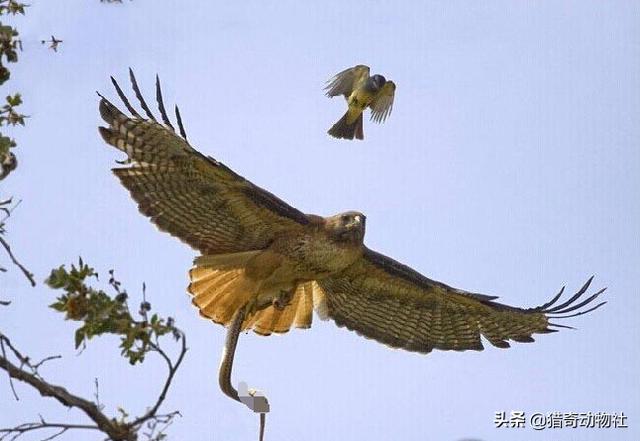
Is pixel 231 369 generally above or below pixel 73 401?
above

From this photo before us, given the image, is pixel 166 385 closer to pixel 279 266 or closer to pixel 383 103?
pixel 279 266

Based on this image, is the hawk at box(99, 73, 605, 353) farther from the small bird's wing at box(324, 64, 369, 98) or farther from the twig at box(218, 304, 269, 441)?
the small bird's wing at box(324, 64, 369, 98)

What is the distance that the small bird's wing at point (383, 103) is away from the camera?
14133mm

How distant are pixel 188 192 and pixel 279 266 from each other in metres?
0.96

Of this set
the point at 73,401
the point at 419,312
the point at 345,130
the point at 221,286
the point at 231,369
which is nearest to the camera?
the point at 73,401

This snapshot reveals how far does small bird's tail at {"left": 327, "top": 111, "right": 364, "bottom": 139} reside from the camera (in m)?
13.8

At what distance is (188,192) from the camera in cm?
905

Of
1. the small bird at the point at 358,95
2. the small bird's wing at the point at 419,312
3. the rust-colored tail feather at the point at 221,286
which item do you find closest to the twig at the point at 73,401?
the rust-colored tail feather at the point at 221,286

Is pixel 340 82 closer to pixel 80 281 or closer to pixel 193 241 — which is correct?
pixel 193 241

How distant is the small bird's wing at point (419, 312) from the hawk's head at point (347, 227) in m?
Result: 0.61

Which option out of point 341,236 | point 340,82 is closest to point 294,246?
point 341,236

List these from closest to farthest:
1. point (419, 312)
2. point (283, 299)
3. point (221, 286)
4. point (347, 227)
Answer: point (347, 227)
point (221, 286)
point (283, 299)
point (419, 312)

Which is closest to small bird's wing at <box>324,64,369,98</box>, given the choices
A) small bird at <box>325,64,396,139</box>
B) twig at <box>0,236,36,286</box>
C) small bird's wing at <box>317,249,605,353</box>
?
small bird at <box>325,64,396,139</box>

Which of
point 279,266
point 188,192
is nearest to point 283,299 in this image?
point 279,266
